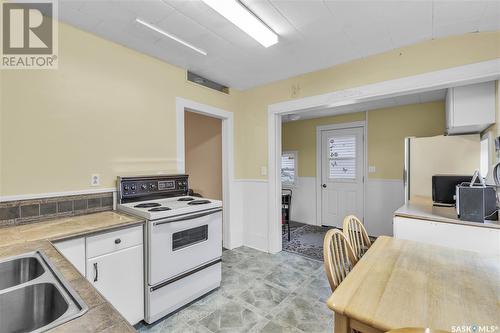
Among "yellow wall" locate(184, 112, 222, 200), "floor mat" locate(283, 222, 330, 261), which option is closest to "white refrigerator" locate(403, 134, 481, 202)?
"floor mat" locate(283, 222, 330, 261)

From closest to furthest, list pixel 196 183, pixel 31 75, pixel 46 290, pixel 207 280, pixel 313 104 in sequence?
pixel 46 290 → pixel 31 75 → pixel 207 280 → pixel 313 104 → pixel 196 183

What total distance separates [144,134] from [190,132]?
6.14 ft

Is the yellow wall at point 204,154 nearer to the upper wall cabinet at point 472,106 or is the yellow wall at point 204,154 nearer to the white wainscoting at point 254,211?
the white wainscoting at point 254,211

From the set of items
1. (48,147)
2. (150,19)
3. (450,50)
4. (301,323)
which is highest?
(150,19)

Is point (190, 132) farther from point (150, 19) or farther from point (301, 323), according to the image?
point (301, 323)

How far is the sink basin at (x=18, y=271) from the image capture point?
3.41 feet

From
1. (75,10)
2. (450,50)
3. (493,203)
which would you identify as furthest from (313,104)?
(75,10)

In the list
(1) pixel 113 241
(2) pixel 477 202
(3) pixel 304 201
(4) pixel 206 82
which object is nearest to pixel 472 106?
(2) pixel 477 202

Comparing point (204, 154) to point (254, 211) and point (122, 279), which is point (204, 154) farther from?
point (122, 279)

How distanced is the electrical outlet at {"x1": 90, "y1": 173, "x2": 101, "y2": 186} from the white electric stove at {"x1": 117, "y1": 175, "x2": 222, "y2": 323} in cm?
17

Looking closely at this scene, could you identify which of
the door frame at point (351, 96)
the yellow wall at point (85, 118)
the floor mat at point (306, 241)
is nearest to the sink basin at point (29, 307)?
the yellow wall at point (85, 118)

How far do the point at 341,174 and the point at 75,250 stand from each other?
14.0ft

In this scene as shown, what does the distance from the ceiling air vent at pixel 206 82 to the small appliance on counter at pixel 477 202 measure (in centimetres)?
291

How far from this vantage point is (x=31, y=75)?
1.75 m
